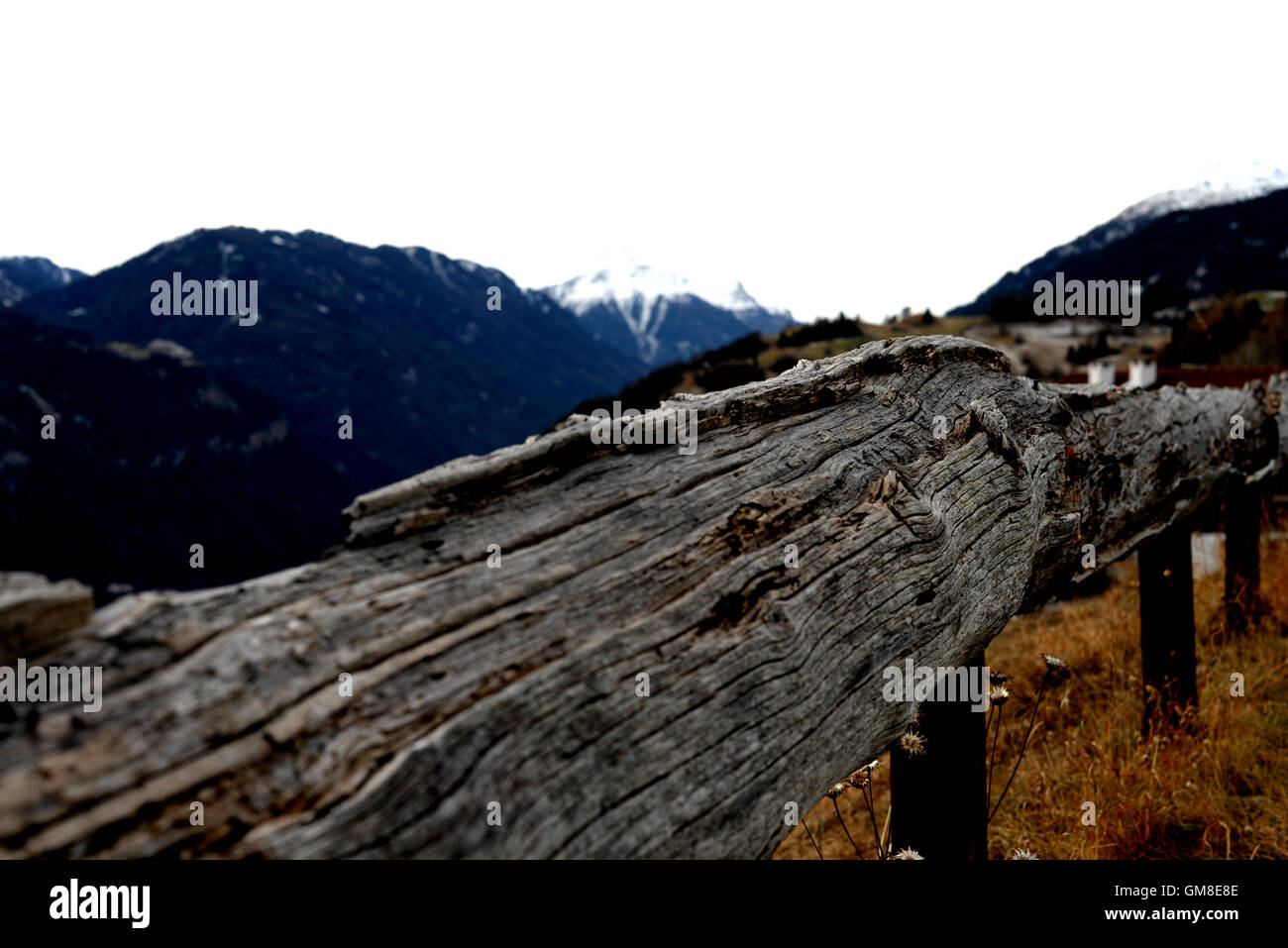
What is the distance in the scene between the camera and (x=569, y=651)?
1339mm

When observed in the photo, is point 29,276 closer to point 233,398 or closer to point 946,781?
point 233,398

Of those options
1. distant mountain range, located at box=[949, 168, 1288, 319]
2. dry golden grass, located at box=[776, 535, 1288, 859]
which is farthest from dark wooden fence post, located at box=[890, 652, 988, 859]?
distant mountain range, located at box=[949, 168, 1288, 319]

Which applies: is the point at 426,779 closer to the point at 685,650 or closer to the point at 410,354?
the point at 685,650

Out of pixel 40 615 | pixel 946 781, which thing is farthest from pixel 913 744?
pixel 40 615

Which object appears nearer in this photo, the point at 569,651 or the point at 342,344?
the point at 569,651

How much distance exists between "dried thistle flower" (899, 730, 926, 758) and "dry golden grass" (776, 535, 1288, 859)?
1.14 meters

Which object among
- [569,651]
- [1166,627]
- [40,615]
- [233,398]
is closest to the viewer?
[40,615]

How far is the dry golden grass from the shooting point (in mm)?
2869

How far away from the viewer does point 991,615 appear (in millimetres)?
2301

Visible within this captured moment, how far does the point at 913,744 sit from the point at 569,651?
1.56 metres

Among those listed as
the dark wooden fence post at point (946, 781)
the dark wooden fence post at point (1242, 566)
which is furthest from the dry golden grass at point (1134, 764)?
the dark wooden fence post at point (946, 781)

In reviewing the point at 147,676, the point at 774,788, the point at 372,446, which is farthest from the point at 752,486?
the point at 372,446

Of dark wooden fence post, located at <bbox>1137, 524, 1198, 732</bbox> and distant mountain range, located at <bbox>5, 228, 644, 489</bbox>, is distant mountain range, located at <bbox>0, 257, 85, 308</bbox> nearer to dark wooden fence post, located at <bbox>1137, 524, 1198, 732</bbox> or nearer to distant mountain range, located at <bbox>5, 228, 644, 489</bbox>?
distant mountain range, located at <bbox>5, 228, 644, 489</bbox>
